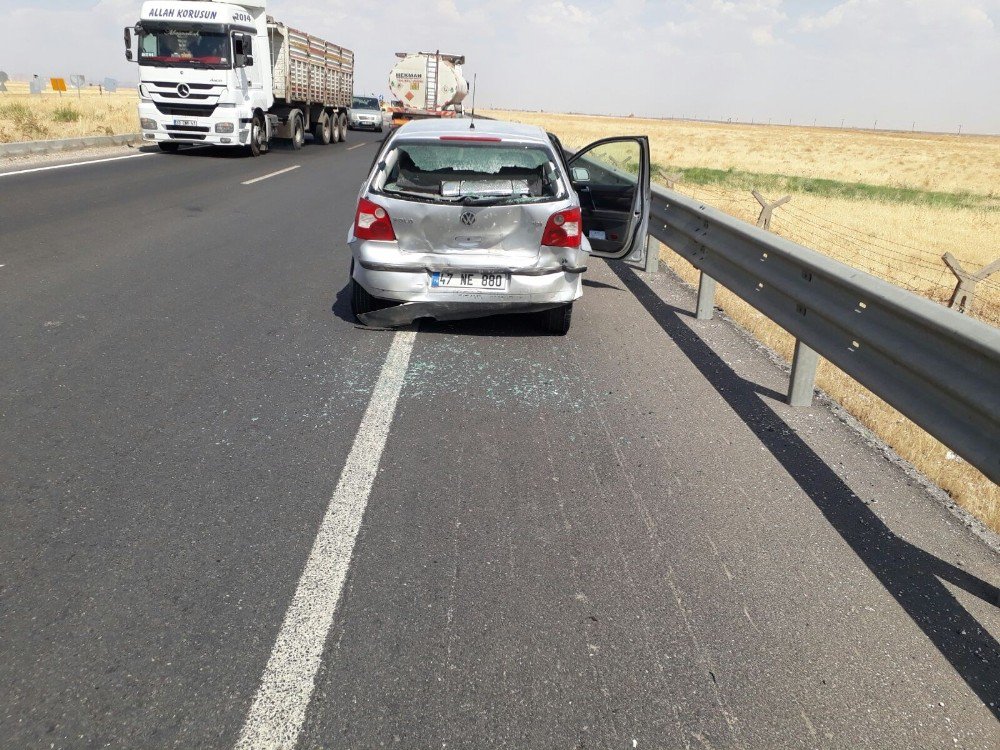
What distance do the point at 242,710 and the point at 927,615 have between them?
2405 mm

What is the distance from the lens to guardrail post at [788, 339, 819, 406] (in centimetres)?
513

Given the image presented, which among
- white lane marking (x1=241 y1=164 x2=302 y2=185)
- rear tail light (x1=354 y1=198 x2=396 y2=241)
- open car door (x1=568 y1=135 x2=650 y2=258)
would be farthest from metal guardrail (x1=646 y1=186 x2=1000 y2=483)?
white lane marking (x1=241 y1=164 x2=302 y2=185)

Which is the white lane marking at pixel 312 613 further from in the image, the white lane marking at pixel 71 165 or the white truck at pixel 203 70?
the white truck at pixel 203 70

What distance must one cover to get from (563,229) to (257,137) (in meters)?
18.4

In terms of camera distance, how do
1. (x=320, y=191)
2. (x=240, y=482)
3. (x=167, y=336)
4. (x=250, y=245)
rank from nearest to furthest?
(x=240, y=482), (x=167, y=336), (x=250, y=245), (x=320, y=191)

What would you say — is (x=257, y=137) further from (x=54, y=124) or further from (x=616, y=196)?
(x=616, y=196)

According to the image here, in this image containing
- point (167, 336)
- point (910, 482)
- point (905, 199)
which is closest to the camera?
point (910, 482)

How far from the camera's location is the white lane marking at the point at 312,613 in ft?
7.48

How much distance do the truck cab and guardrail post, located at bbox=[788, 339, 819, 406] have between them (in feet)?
57.3

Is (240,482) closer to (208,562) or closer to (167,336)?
(208,562)

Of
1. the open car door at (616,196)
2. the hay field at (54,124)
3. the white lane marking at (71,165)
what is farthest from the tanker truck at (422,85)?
the open car door at (616,196)

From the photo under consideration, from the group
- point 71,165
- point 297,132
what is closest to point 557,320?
point 71,165

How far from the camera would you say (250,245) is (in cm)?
951

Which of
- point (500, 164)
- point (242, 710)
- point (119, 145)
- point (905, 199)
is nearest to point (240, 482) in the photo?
point (242, 710)
